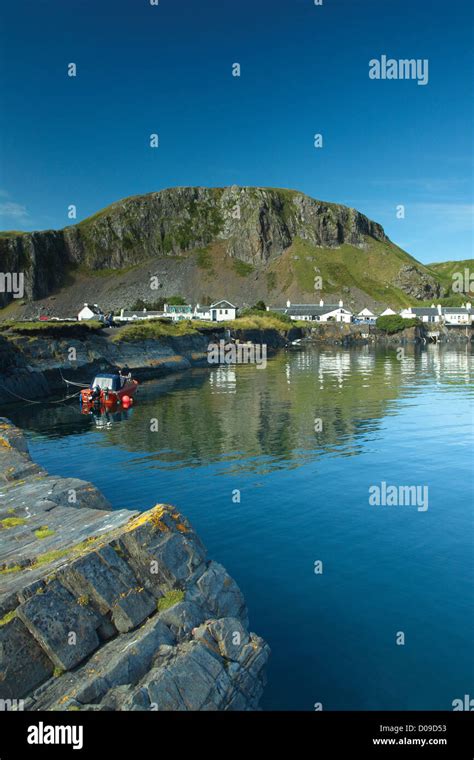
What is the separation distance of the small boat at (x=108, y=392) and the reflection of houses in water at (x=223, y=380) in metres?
13.4

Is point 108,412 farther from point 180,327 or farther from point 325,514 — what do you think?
point 180,327

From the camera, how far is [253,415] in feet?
160

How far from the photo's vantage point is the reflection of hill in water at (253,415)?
3634 centimetres

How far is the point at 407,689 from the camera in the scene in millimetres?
12648

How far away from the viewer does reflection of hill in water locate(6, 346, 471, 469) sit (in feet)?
119

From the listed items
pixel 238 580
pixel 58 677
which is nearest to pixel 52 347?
pixel 238 580

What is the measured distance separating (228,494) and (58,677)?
16399 mm

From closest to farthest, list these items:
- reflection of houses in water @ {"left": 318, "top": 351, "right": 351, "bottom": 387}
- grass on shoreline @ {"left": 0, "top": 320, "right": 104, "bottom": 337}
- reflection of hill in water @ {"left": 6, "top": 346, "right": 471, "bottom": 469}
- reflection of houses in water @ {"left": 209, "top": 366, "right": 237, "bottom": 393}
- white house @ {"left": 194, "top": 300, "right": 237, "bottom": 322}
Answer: reflection of hill in water @ {"left": 6, "top": 346, "right": 471, "bottom": 469} → reflection of houses in water @ {"left": 209, "top": 366, "right": 237, "bottom": 393} → grass on shoreline @ {"left": 0, "top": 320, "right": 104, "bottom": 337} → reflection of houses in water @ {"left": 318, "top": 351, "right": 351, "bottom": 387} → white house @ {"left": 194, "top": 300, "right": 237, "bottom": 322}

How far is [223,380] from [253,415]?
31.9m

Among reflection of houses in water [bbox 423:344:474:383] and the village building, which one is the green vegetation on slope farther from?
reflection of houses in water [bbox 423:344:474:383]

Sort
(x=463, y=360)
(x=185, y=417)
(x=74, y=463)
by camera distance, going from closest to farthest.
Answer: (x=74, y=463), (x=185, y=417), (x=463, y=360)

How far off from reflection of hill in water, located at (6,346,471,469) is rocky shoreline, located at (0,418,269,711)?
18.6 m

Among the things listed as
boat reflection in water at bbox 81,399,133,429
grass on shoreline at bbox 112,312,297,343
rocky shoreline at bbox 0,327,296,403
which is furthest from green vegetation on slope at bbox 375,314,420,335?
boat reflection in water at bbox 81,399,133,429
